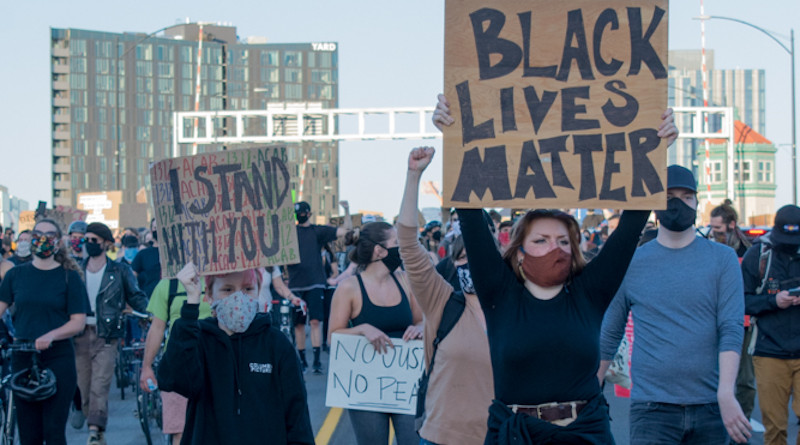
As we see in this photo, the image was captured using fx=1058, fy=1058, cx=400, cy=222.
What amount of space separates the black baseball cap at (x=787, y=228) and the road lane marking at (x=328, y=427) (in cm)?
416

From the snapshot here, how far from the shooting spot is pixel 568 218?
4277 millimetres

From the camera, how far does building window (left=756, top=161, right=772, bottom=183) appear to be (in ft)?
357

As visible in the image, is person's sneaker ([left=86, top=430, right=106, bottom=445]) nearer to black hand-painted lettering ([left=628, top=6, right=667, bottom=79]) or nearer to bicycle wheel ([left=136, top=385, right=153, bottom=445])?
bicycle wheel ([left=136, top=385, right=153, bottom=445])

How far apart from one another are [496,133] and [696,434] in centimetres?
198

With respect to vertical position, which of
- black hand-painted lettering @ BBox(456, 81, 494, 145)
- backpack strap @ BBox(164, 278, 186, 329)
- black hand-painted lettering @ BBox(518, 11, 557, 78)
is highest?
black hand-painted lettering @ BBox(518, 11, 557, 78)

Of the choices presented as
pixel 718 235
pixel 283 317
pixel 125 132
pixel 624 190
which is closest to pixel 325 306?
pixel 283 317

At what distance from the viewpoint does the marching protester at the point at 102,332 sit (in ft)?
30.9

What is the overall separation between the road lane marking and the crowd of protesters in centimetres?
246

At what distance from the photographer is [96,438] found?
9211 mm

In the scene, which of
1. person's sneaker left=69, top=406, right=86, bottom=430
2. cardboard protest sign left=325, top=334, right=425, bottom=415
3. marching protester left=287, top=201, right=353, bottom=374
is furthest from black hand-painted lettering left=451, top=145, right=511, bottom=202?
marching protester left=287, top=201, right=353, bottom=374

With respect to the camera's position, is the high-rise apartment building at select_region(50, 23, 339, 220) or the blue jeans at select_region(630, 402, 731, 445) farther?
the high-rise apartment building at select_region(50, 23, 339, 220)

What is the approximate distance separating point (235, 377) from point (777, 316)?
4340mm

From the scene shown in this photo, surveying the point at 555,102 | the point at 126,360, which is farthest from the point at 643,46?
the point at 126,360

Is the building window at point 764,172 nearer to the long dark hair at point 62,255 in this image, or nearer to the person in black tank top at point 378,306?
the long dark hair at point 62,255
